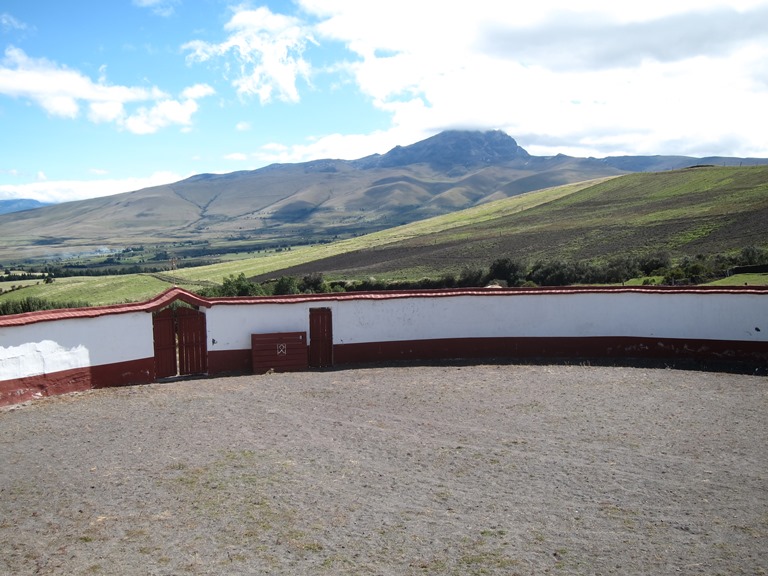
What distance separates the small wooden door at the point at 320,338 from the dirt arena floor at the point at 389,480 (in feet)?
8.03

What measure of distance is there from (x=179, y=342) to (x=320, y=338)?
3.93 m

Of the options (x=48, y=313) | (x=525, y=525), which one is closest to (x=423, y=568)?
(x=525, y=525)

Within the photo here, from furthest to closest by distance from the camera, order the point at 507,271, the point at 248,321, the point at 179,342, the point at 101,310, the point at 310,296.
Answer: the point at 507,271, the point at 310,296, the point at 248,321, the point at 179,342, the point at 101,310

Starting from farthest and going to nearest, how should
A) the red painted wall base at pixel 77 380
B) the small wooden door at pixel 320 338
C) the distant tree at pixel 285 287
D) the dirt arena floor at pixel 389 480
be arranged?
1. the distant tree at pixel 285 287
2. the small wooden door at pixel 320 338
3. the red painted wall base at pixel 77 380
4. the dirt arena floor at pixel 389 480

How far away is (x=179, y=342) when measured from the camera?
17.7m

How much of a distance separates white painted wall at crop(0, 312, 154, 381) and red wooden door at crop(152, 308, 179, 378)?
0.22 metres

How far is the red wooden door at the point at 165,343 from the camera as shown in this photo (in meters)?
17.4

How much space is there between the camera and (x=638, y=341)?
19.9 m

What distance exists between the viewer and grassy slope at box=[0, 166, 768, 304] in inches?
2815

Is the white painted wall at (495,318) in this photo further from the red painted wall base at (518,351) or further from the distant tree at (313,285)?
the distant tree at (313,285)

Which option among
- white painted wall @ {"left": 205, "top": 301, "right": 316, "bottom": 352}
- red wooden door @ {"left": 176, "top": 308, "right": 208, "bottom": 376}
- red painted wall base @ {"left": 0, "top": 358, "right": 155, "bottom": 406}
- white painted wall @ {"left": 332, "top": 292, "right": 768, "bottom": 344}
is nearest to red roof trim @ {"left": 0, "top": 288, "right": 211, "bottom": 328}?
red wooden door @ {"left": 176, "top": 308, "right": 208, "bottom": 376}

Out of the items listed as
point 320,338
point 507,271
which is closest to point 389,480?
point 320,338

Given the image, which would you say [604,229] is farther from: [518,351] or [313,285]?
[518,351]

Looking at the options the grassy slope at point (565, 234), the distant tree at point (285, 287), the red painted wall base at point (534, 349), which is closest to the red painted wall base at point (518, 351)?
the red painted wall base at point (534, 349)
